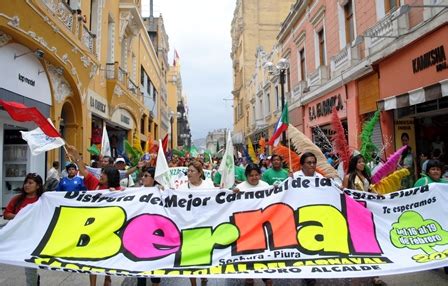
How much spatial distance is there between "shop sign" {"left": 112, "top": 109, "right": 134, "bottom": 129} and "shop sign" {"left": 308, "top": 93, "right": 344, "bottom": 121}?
33.1 feet

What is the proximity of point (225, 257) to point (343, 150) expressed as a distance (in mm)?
3556

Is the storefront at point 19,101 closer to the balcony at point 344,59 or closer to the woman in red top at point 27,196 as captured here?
the woman in red top at point 27,196

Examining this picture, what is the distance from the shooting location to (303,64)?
68.6ft

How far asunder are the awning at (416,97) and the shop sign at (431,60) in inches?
19.3

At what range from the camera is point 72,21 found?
40.1 feet

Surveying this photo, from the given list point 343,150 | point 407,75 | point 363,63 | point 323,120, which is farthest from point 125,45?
point 343,150

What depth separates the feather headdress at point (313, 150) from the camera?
252 inches

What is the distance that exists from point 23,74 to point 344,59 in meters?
11.2

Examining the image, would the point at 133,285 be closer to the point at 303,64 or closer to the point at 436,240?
the point at 436,240

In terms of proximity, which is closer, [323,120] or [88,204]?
[88,204]

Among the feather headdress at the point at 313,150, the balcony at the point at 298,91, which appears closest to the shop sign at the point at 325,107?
the balcony at the point at 298,91

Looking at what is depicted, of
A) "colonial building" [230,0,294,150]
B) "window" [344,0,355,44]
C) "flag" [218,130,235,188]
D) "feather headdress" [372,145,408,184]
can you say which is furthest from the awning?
"colonial building" [230,0,294,150]

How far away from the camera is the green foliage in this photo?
435 cm

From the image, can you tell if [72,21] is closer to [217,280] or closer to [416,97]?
[217,280]
